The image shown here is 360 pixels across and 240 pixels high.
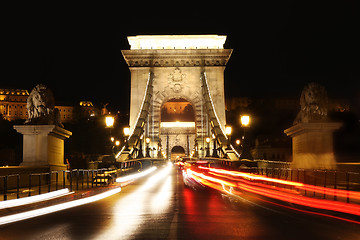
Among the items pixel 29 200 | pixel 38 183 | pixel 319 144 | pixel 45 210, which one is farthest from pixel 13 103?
pixel 45 210

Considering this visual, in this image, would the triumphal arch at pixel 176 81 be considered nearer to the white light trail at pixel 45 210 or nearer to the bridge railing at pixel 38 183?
the bridge railing at pixel 38 183

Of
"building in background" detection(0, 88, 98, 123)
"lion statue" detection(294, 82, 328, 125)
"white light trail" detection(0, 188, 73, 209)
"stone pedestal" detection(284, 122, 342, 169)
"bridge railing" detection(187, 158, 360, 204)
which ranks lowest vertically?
"white light trail" detection(0, 188, 73, 209)

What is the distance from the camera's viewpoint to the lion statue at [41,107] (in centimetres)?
1892

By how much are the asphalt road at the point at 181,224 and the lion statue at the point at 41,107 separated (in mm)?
7416

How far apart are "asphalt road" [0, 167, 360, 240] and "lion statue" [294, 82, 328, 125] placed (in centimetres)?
617

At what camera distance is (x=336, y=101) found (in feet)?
422

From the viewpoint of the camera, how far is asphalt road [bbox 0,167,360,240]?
7.93 meters

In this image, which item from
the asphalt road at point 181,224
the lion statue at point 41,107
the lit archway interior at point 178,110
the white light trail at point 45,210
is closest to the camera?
the asphalt road at point 181,224

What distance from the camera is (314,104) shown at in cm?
1756

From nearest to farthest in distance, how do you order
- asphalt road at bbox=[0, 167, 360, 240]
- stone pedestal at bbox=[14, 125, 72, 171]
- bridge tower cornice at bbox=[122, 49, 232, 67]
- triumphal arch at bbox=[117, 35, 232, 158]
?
1. asphalt road at bbox=[0, 167, 360, 240]
2. stone pedestal at bbox=[14, 125, 72, 171]
3. triumphal arch at bbox=[117, 35, 232, 158]
4. bridge tower cornice at bbox=[122, 49, 232, 67]

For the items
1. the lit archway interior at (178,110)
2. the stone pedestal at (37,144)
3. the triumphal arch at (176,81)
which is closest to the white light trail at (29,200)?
the stone pedestal at (37,144)

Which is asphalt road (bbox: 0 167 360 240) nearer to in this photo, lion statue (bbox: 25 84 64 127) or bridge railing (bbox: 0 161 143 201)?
bridge railing (bbox: 0 161 143 201)

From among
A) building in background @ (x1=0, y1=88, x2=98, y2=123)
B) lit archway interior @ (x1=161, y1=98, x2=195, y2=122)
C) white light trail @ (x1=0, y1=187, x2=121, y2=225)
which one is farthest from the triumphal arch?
building in background @ (x1=0, y1=88, x2=98, y2=123)

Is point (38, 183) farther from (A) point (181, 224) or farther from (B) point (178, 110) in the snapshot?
(B) point (178, 110)
